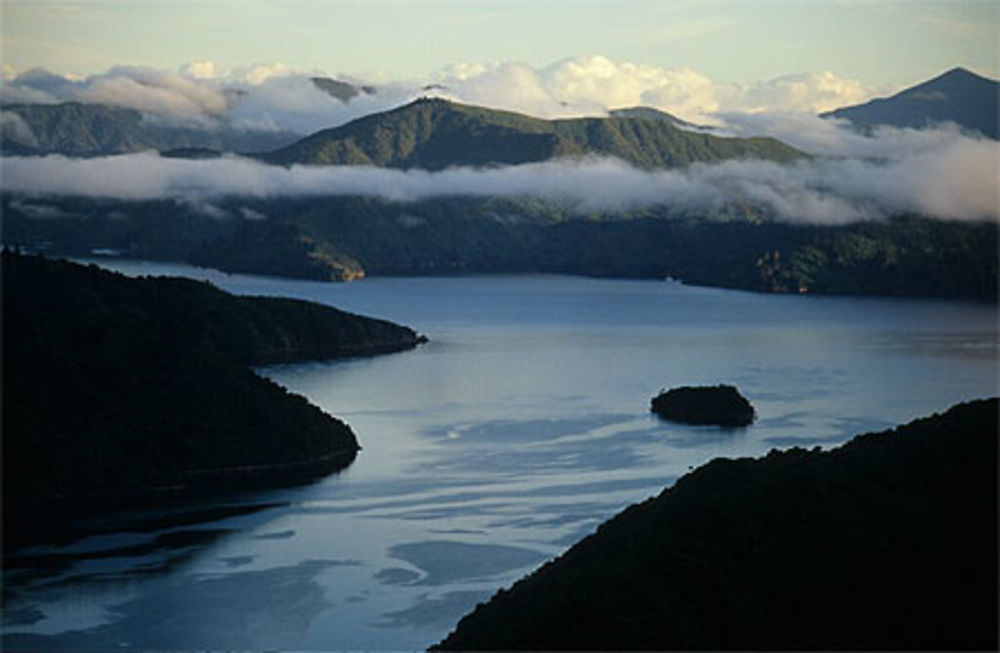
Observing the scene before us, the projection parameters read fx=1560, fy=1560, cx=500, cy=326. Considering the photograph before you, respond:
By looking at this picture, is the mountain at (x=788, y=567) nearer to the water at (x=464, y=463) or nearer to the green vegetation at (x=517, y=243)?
the water at (x=464, y=463)

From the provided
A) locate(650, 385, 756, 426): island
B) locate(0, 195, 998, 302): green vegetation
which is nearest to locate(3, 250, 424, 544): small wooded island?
locate(650, 385, 756, 426): island

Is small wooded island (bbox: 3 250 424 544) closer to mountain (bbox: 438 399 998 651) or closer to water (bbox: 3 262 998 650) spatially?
water (bbox: 3 262 998 650)

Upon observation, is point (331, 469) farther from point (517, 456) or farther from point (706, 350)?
point (706, 350)

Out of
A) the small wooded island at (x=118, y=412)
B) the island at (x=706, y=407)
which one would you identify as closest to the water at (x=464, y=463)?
the island at (x=706, y=407)

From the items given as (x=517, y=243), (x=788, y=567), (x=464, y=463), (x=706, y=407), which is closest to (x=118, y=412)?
(x=464, y=463)

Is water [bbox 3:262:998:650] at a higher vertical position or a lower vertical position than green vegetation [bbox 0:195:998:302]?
lower

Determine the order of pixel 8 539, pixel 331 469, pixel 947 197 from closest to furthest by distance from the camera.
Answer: pixel 8 539, pixel 331 469, pixel 947 197

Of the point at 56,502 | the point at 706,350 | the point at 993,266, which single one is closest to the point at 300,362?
the point at 706,350

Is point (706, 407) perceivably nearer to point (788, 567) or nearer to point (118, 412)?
point (118, 412)
